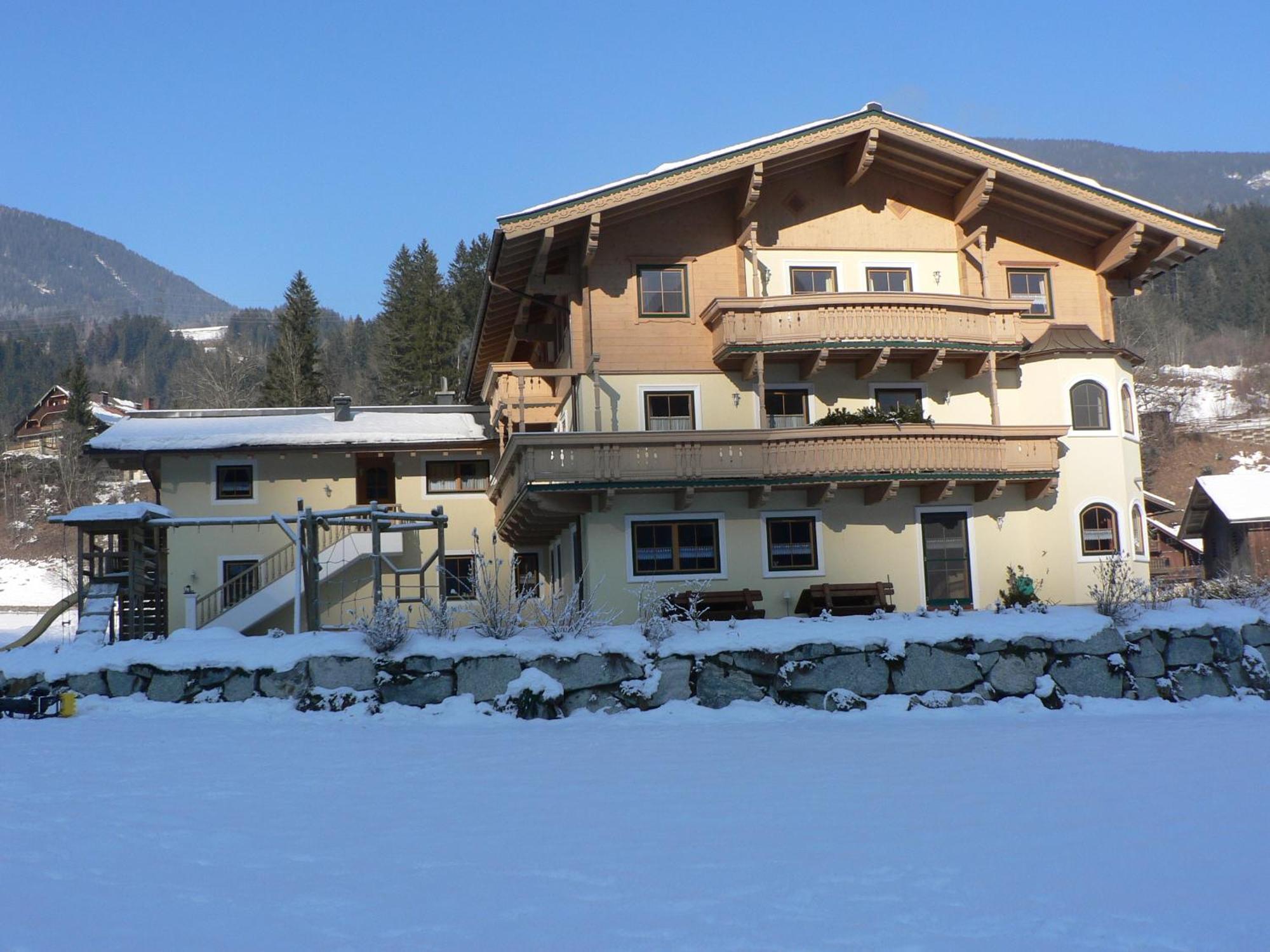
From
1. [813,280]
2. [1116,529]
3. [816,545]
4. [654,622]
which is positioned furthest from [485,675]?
[1116,529]

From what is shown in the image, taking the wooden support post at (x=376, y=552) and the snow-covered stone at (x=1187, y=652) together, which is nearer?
the snow-covered stone at (x=1187, y=652)

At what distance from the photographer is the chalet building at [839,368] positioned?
24594 millimetres

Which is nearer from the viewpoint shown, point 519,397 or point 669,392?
Result: point 669,392

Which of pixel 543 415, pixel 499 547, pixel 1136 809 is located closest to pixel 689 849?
pixel 1136 809

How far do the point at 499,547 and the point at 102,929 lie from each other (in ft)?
88.5

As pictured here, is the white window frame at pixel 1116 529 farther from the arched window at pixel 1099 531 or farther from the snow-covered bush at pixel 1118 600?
the snow-covered bush at pixel 1118 600

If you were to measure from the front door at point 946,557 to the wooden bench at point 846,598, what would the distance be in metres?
1.32

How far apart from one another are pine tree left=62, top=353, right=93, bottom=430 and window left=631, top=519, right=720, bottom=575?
2403 inches

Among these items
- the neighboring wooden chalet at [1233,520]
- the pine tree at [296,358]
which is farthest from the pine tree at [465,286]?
the neighboring wooden chalet at [1233,520]

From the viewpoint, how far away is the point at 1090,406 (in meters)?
27.2

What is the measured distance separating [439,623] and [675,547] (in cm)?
1008

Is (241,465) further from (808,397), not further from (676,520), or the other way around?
Result: (808,397)

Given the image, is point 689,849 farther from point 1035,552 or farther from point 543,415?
point 543,415

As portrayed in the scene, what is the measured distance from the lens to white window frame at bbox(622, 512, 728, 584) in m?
25.1
